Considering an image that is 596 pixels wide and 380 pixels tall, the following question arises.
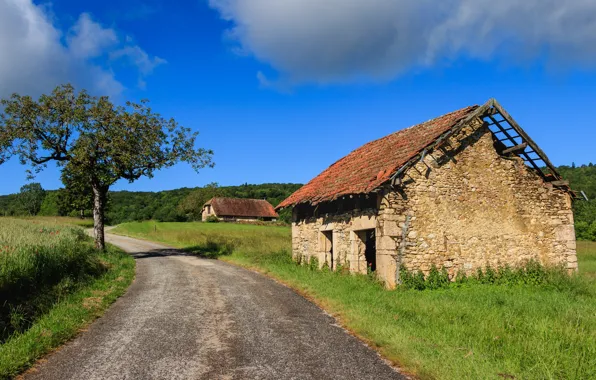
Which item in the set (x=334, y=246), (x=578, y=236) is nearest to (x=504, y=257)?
(x=334, y=246)

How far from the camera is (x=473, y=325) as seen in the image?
7352 millimetres

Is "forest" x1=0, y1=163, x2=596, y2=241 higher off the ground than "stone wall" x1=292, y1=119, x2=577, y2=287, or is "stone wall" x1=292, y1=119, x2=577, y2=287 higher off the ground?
"forest" x1=0, y1=163, x2=596, y2=241

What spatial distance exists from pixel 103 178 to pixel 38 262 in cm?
1129

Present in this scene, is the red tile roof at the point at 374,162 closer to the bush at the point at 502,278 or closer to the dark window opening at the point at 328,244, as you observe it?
the dark window opening at the point at 328,244

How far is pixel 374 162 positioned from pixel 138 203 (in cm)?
10375

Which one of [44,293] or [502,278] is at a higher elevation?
[44,293]

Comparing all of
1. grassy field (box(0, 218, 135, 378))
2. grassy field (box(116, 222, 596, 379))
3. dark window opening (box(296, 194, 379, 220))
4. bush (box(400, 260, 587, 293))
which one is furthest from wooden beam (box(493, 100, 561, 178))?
grassy field (box(0, 218, 135, 378))

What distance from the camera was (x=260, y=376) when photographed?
208 inches

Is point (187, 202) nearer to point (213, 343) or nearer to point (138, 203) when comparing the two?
point (138, 203)

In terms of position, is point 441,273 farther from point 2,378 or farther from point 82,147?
point 82,147

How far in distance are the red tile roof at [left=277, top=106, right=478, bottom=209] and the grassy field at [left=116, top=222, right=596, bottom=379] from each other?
3.18 m

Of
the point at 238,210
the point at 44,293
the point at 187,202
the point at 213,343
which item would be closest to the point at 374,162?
the point at 213,343

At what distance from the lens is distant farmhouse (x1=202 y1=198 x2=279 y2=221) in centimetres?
7705

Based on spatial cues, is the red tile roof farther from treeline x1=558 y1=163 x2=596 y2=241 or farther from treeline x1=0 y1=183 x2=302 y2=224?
treeline x1=0 y1=183 x2=302 y2=224
